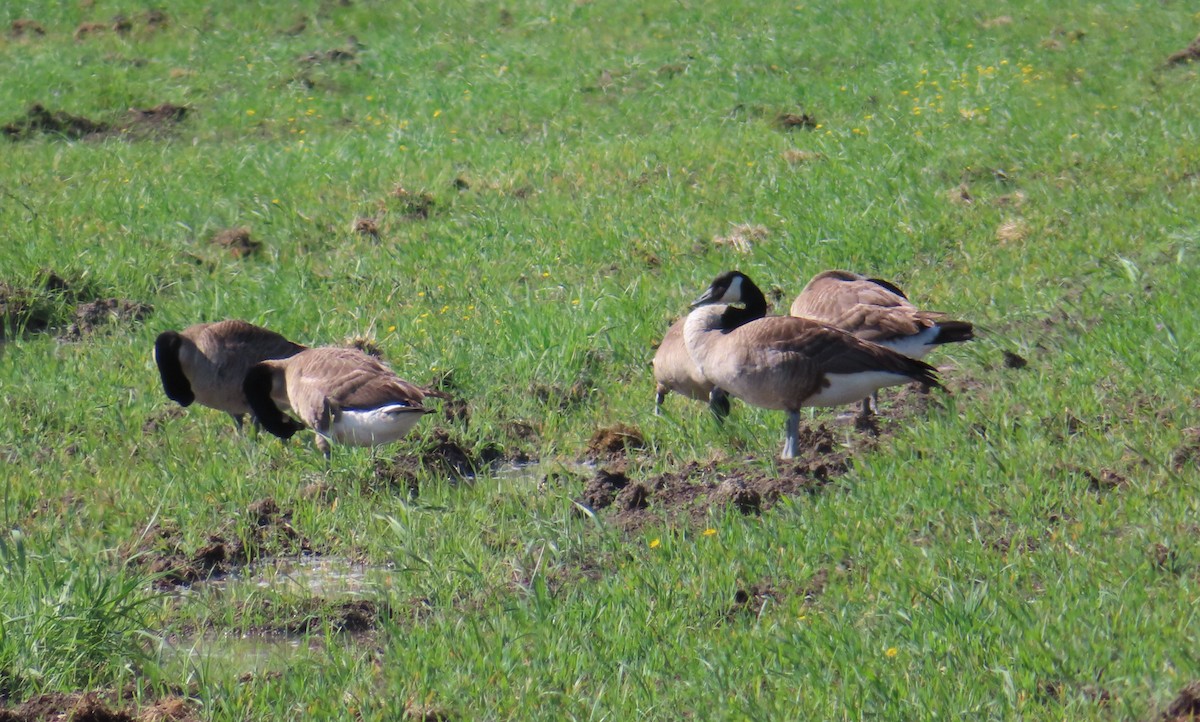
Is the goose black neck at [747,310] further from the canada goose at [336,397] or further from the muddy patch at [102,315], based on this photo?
the muddy patch at [102,315]

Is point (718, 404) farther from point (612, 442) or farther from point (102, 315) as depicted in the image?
point (102, 315)

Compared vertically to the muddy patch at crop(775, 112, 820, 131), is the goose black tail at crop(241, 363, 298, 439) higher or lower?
higher

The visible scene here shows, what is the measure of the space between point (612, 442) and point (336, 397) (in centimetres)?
157

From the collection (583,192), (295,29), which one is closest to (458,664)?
(583,192)

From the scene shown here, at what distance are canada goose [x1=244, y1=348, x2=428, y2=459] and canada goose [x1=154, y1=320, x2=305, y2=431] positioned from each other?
272 mm

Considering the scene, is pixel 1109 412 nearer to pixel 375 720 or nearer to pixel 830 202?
pixel 375 720

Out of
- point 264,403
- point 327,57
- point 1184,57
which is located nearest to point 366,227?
point 264,403

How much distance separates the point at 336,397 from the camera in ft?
24.6

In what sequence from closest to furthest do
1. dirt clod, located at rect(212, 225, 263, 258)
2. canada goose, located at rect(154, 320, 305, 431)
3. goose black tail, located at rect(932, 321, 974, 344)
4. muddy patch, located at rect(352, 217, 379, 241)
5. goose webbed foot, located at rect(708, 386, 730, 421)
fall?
goose black tail, located at rect(932, 321, 974, 344), goose webbed foot, located at rect(708, 386, 730, 421), canada goose, located at rect(154, 320, 305, 431), dirt clod, located at rect(212, 225, 263, 258), muddy patch, located at rect(352, 217, 379, 241)

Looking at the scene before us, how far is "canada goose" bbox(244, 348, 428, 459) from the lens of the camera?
7.35m

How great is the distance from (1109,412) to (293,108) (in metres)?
12.1

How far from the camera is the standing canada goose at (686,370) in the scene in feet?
26.0

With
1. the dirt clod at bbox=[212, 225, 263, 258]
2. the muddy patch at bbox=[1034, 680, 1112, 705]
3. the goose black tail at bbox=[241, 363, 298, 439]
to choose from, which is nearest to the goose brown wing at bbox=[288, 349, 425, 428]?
the goose black tail at bbox=[241, 363, 298, 439]

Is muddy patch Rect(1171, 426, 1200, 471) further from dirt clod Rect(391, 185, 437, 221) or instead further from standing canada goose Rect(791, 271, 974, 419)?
dirt clod Rect(391, 185, 437, 221)
